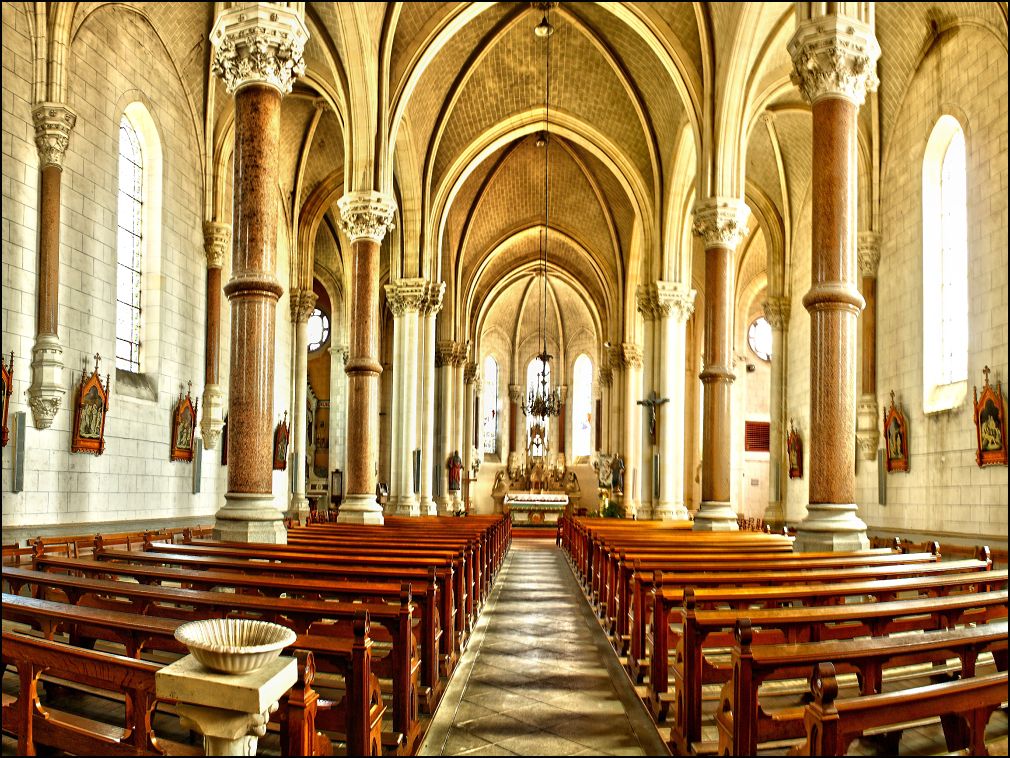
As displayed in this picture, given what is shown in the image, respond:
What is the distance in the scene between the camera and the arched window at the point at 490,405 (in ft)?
152

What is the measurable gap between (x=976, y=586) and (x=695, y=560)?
7.95 feet

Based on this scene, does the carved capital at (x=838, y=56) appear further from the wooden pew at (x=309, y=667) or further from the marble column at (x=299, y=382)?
the marble column at (x=299, y=382)

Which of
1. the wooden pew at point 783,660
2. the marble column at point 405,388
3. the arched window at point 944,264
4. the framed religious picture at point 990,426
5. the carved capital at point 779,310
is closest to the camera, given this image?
the wooden pew at point 783,660

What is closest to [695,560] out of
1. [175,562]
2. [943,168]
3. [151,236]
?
[175,562]

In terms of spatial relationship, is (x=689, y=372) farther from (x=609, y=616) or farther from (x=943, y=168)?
(x=609, y=616)

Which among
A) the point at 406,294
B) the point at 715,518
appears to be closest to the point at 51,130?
the point at 406,294

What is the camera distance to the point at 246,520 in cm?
935

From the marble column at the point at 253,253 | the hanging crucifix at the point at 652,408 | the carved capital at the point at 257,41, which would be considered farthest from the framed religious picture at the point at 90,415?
the hanging crucifix at the point at 652,408

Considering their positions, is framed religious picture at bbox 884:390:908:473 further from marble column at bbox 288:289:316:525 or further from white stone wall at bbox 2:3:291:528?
marble column at bbox 288:289:316:525

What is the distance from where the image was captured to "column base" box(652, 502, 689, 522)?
20734mm

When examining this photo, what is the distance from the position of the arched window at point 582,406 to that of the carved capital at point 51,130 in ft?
116

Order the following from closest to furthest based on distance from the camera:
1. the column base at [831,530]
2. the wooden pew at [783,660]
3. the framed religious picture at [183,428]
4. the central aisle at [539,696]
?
the wooden pew at [783,660] < the central aisle at [539,696] < the column base at [831,530] < the framed religious picture at [183,428]

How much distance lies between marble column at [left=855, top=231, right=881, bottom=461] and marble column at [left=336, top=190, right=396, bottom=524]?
1065 centimetres

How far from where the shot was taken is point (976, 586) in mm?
7000
